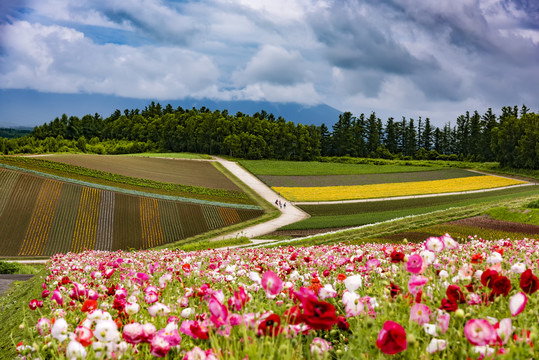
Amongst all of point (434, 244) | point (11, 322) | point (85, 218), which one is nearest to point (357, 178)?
point (85, 218)

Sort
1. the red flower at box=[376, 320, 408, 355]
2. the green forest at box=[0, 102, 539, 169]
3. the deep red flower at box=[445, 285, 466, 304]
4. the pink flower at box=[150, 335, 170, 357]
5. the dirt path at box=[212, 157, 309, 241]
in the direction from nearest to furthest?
the red flower at box=[376, 320, 408, 355], the pink flower at box=[150, 335, 170, 357], the deep red flower at box=[445, 285, 466, 304], the dirt path at box=[212, 157, 309, 241], the green forest at box=[0, 102, 539, 169]

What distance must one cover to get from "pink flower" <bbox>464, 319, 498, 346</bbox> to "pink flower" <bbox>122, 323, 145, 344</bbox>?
7.04ft

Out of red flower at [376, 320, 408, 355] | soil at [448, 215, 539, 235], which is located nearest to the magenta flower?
red flower at [376, 320, 408, 355]

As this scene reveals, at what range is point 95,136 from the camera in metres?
148

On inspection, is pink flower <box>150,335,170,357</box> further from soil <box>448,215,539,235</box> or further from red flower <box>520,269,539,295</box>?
soil <box>448,215,539,235</box>

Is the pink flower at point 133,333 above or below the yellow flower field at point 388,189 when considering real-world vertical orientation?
above

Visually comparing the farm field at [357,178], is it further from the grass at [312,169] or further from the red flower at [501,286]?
the red flower at [501,286]

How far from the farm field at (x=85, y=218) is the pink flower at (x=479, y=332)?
104 feet

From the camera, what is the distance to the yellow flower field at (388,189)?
196 ft

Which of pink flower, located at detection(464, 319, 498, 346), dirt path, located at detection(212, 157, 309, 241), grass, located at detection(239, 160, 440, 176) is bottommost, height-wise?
dirt path, located at detection(212, 157, 309, 241)

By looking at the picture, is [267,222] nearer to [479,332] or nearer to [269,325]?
[269,325]

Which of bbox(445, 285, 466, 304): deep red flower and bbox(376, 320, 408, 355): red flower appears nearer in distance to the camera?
bbox(376, 320, 408, 355): red flower

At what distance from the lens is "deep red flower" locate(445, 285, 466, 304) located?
2.85 meters

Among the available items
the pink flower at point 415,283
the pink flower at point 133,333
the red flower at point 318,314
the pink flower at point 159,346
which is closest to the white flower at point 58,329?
the pink flower at point 133,333
